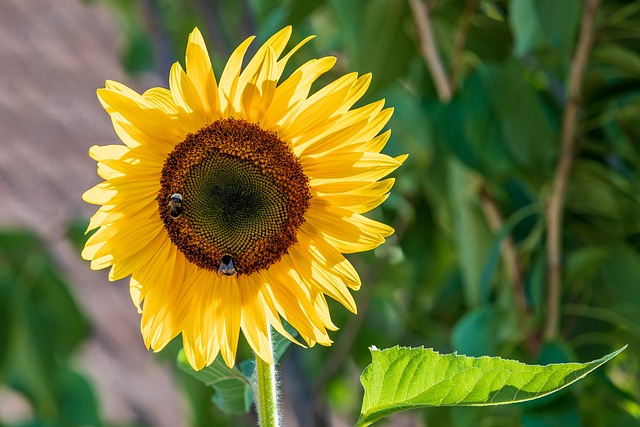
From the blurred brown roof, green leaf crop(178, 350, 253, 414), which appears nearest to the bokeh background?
green leaf crop(178, 350, 253, 414)

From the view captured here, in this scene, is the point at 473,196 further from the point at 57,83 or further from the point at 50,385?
the point at 57,83

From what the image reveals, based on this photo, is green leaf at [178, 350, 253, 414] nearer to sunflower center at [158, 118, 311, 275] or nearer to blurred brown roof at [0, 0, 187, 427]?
sunflower center at [158, 118, 311, 275]

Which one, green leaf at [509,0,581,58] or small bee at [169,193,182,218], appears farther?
green leaf at [509,0,581,58]

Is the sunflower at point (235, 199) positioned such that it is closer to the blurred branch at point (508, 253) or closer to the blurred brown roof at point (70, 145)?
the blurred branch at point (508, 253)

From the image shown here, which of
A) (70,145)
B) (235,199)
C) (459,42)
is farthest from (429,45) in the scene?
(70,145)

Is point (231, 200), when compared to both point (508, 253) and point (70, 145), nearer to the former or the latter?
point (508, 253)

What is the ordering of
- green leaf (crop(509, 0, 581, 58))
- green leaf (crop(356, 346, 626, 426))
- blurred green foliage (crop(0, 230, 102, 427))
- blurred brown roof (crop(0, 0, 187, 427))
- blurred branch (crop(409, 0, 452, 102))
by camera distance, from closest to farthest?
1. green leaf (crop(356, 346, 626, 426))
2. green leaf (crop(509, 0, 581, 58))
3. blurred branch (crop(409, 0, 452, 102))
4. blurred green foliage (crop(0, 230, 102, 427))
5. blurred brown roof (crop(0, 0, 187, 427))
